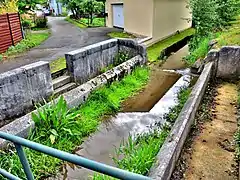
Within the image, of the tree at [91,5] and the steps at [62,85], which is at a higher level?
the tree at [91,5]

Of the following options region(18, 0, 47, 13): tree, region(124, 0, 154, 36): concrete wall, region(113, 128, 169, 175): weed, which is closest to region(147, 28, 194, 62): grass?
region(124, 0, 154, 36): concrete wall

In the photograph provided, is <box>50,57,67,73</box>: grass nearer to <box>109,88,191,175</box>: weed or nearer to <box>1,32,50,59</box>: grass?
<box>1,32,50,59</box>: grass

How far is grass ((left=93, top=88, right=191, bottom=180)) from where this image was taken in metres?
3.25

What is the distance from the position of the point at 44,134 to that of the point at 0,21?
854 cm

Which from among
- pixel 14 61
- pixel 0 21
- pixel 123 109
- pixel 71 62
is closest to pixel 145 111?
pixel 123 109

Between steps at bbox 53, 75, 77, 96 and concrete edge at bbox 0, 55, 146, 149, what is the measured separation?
0.34 meters

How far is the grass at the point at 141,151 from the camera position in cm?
325

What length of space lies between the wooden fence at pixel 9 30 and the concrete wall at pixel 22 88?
22.1 ft

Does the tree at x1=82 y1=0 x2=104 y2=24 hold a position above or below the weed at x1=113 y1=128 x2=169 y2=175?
above

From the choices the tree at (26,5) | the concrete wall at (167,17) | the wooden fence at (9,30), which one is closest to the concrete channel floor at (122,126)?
the concrete wall at (167,17)

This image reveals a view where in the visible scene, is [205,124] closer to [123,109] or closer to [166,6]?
[123,109]

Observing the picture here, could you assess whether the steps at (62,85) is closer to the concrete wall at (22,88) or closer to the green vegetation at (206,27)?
the concrete wall at (22,88)

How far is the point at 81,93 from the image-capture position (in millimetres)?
5562

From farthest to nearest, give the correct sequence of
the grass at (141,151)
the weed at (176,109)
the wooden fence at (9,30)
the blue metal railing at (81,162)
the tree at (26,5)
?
the tree at (26,5), the wooden fence at (9,30), the weed at (176,109), the grass at (141,151), the blue metal railing at (81,162)
